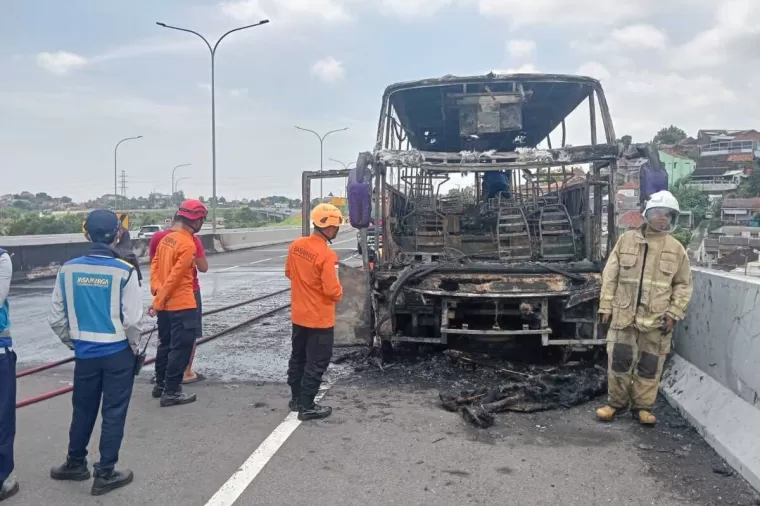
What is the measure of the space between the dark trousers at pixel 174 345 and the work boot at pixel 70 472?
1.56 m

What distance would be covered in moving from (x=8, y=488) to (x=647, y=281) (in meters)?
4.37

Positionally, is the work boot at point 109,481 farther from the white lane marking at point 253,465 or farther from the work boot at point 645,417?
the work boot at point 645,417

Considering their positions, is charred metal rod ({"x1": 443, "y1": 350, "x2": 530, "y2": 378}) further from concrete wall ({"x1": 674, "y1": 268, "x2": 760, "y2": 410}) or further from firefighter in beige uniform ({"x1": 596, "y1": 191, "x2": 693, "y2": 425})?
concrete wall ({"x1": 674, "y1": 268, "x2": 760, "y2": 410})

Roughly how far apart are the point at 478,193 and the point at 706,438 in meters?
5.45

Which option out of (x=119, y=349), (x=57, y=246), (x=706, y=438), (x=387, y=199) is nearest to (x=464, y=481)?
(x=706, y=438)

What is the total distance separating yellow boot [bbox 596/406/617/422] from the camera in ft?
16.2

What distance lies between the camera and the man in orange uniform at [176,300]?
216 inches

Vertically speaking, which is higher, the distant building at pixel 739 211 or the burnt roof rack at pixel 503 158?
the burnt roof rack at pixel 503 158

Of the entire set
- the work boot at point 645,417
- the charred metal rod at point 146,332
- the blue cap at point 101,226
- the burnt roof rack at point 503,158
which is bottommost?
the charred metal rod at point 146,332

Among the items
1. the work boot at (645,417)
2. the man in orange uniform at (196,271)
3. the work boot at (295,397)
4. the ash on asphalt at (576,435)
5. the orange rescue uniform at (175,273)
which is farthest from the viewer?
the man in orange uniform at (196,271)

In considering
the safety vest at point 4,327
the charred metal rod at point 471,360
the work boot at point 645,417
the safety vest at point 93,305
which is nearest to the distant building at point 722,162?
the charred metal rod at point 471,360

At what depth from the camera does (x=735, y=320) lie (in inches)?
182

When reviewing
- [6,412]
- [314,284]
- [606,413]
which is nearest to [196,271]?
[314,284]

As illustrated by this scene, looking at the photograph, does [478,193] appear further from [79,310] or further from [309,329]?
[79,310]
